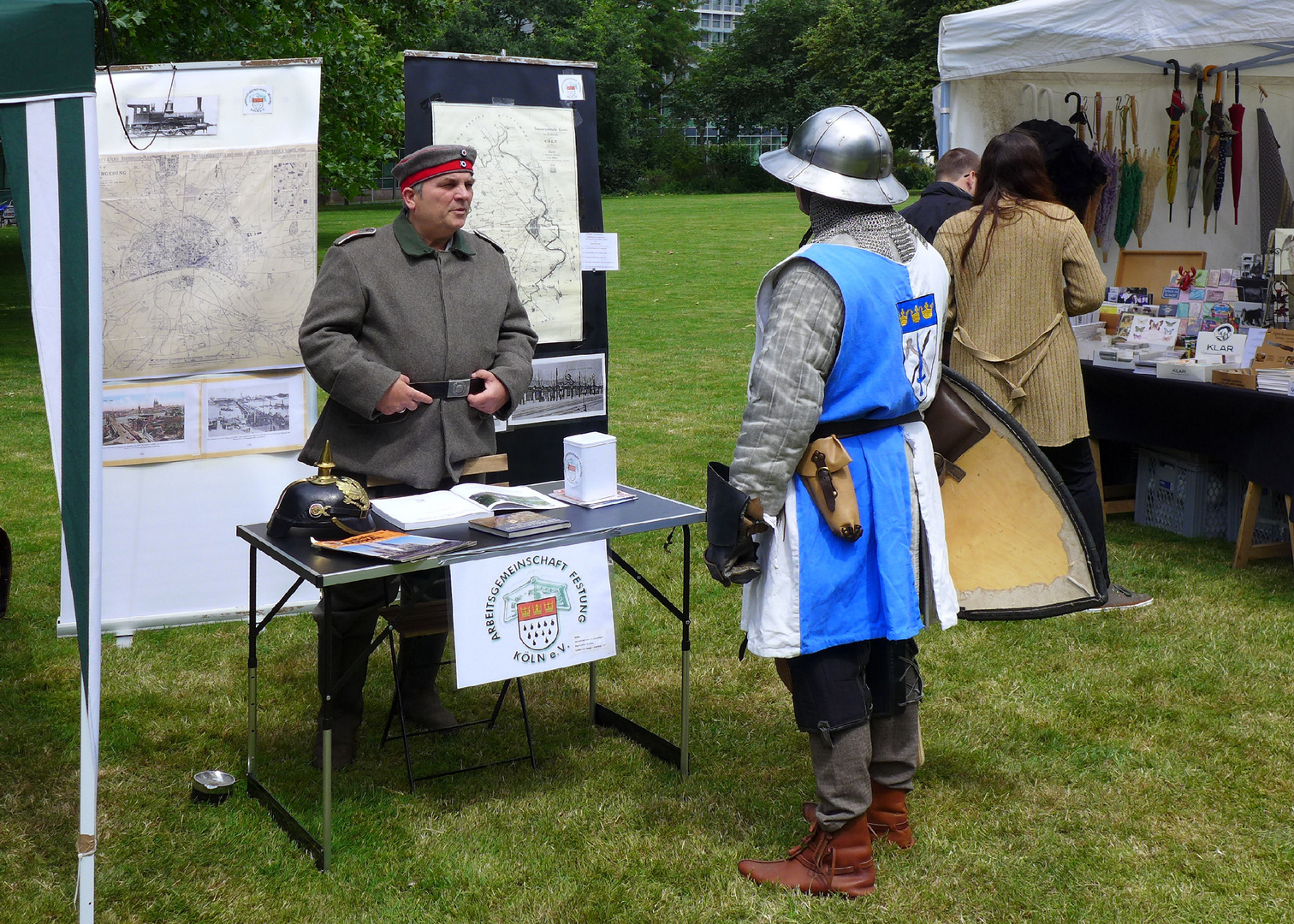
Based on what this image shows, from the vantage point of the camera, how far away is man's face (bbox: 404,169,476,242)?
335cm

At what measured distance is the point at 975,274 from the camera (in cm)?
448

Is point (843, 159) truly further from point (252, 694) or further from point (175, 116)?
point (175, 116)

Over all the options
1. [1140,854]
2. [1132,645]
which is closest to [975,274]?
[1132,645]

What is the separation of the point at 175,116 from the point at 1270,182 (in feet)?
19.2

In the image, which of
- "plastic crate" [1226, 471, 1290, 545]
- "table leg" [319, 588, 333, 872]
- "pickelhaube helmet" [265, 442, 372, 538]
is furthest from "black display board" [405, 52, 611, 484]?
"plastic crate" [1226, 471, 1290, 545]

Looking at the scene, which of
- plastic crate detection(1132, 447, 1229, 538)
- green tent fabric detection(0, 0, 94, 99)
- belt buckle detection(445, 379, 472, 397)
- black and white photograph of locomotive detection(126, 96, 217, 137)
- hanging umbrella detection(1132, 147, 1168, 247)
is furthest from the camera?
hanging umbrella detection(1132, 147, 1168, 247)

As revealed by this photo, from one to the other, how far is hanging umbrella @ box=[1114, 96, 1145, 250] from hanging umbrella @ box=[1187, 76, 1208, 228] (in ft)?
1.00

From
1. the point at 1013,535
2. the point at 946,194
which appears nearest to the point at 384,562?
the point at 1013,535

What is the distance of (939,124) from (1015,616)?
3677mm

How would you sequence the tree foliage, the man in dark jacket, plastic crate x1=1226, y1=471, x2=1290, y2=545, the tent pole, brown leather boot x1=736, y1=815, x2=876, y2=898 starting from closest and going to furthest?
brown leather boot x1=736, y1=815, x2=876, y2=898
the man in dark jacket
plastic crate x1=1226, y1=471, x2=1290, y2=545
the tent pole
the tree foliage

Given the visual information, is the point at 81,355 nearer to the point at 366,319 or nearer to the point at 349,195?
the point at 366,319

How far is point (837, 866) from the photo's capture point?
2826mm

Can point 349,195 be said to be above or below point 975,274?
above

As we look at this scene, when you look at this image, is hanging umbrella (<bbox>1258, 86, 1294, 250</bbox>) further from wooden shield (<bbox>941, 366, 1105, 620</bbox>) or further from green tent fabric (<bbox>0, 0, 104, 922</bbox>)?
green tent fabric (<bbox>0, 0, 104, 922</bbox>)
